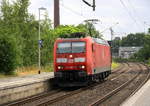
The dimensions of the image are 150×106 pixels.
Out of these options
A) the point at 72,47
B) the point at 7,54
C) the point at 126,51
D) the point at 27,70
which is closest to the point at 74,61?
the point at 72,47

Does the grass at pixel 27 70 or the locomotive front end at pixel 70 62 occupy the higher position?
the locomotive front end at pixel 70 62

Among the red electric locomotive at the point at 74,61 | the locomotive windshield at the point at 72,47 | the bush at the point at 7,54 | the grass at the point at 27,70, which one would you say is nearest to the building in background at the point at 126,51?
the grass at the point at 27,70

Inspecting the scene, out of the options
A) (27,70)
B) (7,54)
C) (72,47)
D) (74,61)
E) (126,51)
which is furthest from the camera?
(126,51)

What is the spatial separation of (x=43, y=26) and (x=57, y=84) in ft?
80.7

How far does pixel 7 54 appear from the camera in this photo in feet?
109

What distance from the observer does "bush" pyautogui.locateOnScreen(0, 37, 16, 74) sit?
3297 cm

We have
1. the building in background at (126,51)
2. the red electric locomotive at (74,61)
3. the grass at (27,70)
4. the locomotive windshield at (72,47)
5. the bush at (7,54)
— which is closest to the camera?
the red electric locomotive at (74,61)

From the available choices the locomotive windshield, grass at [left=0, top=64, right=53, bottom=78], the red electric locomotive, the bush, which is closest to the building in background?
grass at [left=0, top=64, right=53, bottom=78]

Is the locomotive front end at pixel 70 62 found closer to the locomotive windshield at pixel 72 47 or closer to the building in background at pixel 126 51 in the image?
the locomotive windshield at pixel 72 47

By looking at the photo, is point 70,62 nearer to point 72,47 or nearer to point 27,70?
point 72,47

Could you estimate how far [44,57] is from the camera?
4688 centimetres

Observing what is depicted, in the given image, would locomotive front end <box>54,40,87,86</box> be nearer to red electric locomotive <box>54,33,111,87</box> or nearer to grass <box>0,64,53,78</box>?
red electric locomotive <box>54,33,111,87</box>

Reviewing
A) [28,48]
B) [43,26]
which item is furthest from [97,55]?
[43,26]

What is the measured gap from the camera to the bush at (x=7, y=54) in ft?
108
